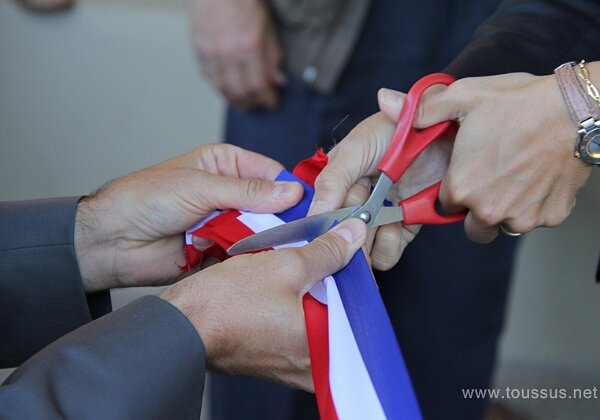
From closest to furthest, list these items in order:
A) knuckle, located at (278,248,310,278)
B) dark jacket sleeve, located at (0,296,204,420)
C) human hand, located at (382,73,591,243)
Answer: dark jacket sleeve, located at (0,296,204,420)
knuckle, located at (278,248,310,278)
human hand, located at (382,73,591,243)

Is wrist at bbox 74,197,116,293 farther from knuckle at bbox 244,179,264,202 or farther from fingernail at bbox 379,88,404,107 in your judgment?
fingernail at bbox 379,88,404,107

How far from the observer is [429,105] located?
88 cm

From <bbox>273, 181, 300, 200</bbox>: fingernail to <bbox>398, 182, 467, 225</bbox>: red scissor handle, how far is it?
11 centimetres

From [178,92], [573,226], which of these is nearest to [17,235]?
[178,92]

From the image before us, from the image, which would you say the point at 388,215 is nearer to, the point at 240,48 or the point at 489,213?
the point at 489,213

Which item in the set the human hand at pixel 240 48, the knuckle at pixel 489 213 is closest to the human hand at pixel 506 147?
the knuckle at pixel 489 213

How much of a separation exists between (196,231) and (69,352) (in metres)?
0.30

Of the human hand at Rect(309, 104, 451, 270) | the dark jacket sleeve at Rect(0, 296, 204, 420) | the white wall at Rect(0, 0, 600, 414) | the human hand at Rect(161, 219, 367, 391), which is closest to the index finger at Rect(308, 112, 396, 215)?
the human hand at Rect(309, 104, 451, 270)

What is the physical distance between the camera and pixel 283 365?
0.77 meters

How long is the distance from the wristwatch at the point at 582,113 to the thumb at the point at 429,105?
0.35ft

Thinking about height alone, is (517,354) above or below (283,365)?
below

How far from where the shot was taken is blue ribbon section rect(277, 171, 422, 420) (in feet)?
2.17

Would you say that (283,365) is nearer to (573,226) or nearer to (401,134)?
(401,134)

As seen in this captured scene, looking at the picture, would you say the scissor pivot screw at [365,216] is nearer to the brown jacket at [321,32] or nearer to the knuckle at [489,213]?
the knuckle at [489,213]
